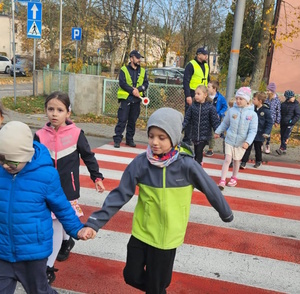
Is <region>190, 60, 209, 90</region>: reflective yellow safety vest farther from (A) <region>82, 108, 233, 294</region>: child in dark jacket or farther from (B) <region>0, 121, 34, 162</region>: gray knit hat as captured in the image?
(B) <region>0, 121, 34, 162</region>: gray knit hat

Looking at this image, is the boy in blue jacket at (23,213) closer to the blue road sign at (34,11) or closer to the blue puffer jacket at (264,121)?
the blue puffer jacket at (264,121)

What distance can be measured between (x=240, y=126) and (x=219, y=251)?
101 inches

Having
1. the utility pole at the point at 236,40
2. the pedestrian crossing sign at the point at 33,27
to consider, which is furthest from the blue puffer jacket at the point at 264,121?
the pedestrian crossing sign at the point at 33,27

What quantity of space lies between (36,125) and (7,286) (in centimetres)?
865

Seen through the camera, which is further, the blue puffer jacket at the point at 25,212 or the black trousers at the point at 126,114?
the black trousers at the point at 126,114

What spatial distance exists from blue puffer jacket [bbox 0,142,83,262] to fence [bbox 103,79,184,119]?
10313 millimetres

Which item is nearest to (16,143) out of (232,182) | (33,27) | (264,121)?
(232,182)

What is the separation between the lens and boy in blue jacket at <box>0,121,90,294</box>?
7.80 ft

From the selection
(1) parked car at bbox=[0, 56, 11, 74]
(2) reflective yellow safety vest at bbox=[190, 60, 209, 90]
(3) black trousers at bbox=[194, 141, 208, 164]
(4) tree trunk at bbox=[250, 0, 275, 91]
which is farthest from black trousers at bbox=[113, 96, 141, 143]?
(1) parked car at bbox=[0, 56, 11, 74]

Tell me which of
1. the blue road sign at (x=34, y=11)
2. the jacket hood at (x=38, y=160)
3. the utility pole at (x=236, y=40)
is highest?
the blue road sign at (x=34, y=11)

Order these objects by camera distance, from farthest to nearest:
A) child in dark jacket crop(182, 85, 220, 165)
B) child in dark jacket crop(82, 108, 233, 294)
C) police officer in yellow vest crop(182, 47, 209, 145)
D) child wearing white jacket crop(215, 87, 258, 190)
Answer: police officer in yellow vest crop(182, 47, 209, 145) < child in dark jacket crop(182, 85, 220, 165) < child wearing white jacket crop(215, 87, 258, 190) < child in dark jacket crop(82, 108, 233, 294)

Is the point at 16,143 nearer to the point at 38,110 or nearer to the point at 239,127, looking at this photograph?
the point at 239,127

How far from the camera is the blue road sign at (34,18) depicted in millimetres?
12745

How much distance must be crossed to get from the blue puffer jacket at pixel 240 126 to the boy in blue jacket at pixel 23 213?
4.21 meters
